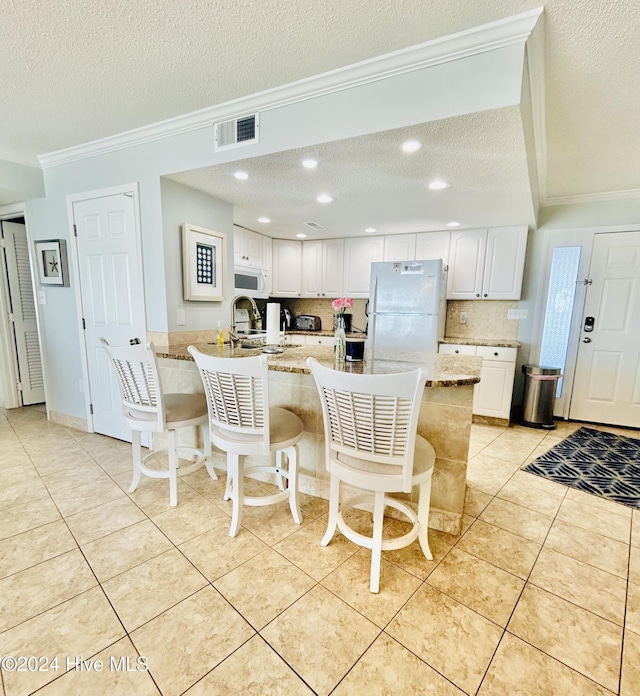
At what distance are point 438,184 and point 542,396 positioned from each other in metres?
2.49

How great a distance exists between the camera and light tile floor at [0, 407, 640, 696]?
42.4 inches

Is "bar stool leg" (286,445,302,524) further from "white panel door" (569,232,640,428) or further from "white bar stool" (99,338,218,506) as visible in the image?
"white panel door" (569,232,640,428)

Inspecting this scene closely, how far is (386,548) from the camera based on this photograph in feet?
4.68

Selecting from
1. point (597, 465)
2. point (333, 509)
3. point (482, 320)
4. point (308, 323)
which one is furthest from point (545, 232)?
point (333, 509)

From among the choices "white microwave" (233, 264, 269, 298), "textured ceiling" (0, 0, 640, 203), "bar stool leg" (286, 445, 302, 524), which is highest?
"textured ceiling" (0, 0, 640, 203)

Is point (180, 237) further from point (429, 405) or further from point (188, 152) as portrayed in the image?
point (429, 405)

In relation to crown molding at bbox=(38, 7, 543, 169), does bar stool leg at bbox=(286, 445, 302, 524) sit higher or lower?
lower

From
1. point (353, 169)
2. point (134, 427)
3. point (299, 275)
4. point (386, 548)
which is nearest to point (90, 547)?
point (134, 427)

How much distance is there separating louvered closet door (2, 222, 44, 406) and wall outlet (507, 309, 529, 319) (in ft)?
17.8

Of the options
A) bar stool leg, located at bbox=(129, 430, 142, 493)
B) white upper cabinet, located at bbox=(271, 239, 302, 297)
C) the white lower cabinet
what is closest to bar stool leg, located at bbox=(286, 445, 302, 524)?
bar stool leg, located at bbox=(129, 430, 142, 493)

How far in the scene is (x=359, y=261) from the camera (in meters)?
4.36

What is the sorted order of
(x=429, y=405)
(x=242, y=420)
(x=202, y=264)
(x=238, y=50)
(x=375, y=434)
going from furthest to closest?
1. (x=202, y=264)
2. (x=429, y=405)
3. (x=242, y=420)
4. (x=238, y=50)
5. (x=375, y=434)

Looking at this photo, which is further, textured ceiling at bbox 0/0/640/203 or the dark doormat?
the dark doormat

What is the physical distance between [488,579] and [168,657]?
1333mm
